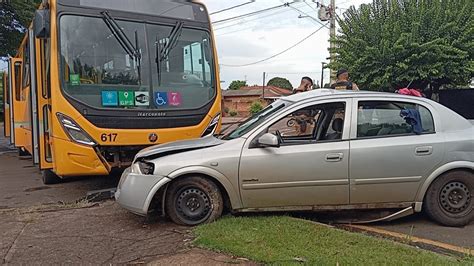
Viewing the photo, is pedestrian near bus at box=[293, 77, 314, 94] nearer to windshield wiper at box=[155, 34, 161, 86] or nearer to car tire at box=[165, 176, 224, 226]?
windshield wiper at box=[155, 34, 161, 86]

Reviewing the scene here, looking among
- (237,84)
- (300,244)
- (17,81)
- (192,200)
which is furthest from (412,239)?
(237,84)

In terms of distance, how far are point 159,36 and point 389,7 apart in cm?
855

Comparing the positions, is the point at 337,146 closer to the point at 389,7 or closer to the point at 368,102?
the point at 368,102

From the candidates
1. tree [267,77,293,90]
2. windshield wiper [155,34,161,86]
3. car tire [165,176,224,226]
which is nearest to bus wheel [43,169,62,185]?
windshield wiper [155,34,161,86]

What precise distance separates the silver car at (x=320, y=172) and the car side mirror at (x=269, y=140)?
0.01m

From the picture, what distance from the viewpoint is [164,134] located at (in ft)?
24.1

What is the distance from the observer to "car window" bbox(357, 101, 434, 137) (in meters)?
5.68

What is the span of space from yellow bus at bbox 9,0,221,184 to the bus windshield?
1cm

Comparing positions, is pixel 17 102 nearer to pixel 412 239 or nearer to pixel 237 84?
pixel 412 239

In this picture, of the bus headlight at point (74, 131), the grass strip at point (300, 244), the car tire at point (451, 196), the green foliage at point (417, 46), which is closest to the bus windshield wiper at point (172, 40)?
the bus headlight at point (74, 131)

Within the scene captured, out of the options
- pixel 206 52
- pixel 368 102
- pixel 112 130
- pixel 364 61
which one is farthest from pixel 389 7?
pixel 112 130

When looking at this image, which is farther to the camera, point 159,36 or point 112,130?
point 159,36

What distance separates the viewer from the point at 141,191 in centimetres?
542

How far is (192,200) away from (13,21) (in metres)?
18.6
